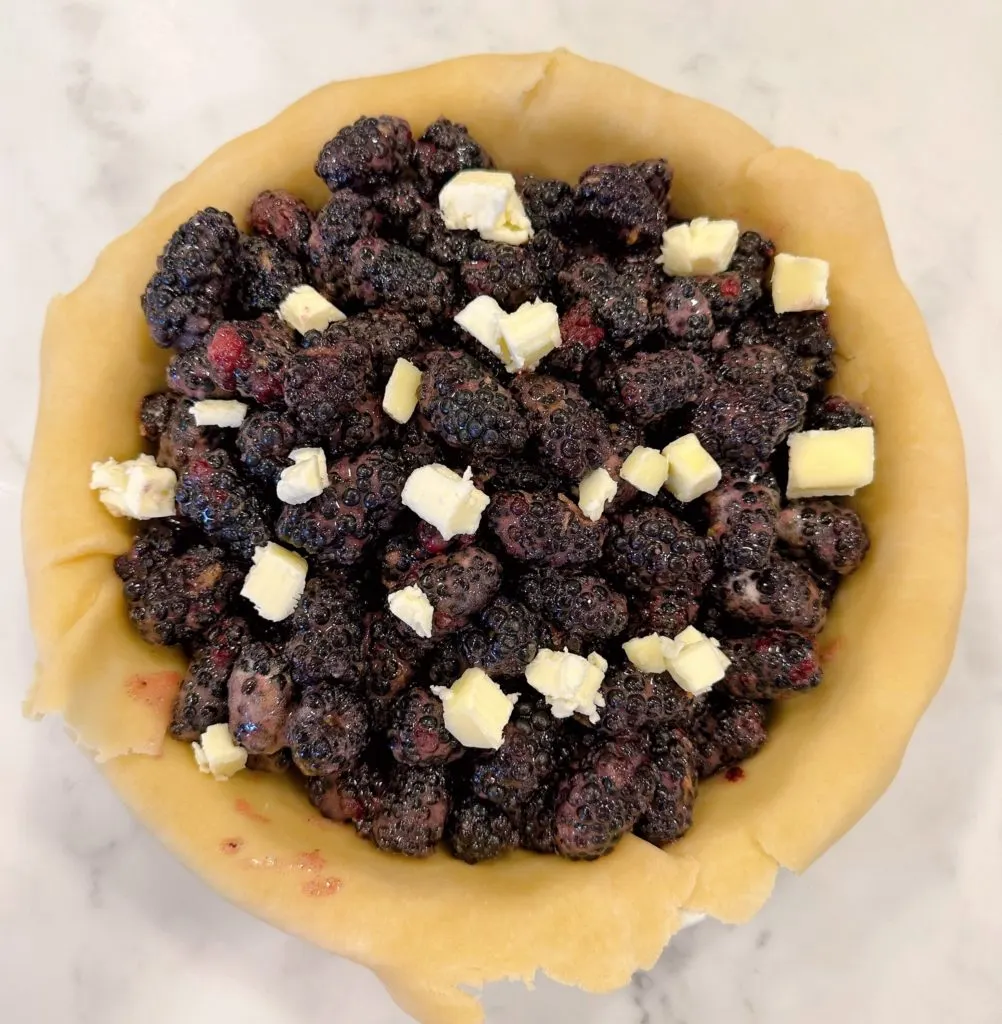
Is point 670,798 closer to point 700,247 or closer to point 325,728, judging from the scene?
point 325,728

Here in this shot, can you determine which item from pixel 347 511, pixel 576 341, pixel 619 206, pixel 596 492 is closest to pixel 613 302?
pixel 576 341

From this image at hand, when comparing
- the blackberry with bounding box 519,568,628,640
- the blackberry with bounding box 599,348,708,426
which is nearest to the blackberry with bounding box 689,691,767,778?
the blackberry with bounding box 519,568,628,640

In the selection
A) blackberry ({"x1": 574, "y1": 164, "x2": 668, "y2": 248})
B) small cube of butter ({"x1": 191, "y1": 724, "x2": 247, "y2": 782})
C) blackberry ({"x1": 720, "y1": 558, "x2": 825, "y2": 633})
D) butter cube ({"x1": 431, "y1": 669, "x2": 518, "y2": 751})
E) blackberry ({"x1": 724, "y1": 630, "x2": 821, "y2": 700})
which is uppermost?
blackberry ({"x1": 574, "y1": 164, "x2": 668, "y2": 248})

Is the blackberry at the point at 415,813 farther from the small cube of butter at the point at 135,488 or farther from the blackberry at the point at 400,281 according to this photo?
the blackberry at the point at 400,281

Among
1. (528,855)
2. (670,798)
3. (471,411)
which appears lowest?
(528,855)

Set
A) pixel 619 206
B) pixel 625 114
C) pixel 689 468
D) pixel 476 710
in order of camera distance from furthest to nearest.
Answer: pixel 625 114 < pixel 619 206 < pixel 689 468 < pixel 476 710

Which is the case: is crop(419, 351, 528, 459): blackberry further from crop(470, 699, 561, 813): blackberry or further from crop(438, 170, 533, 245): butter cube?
crop(470, 699, 561, 813): blackberry
